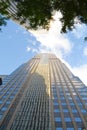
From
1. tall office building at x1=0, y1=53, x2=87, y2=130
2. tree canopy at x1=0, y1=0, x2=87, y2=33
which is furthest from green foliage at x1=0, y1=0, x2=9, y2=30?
tall office building at x1=0, y1=53, x2=87, y2=130

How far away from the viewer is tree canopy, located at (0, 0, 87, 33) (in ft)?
65.7

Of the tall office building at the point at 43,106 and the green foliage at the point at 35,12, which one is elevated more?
the tall office building at the point at 43,106

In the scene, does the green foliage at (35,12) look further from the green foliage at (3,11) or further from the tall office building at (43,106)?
the tall office building at (43,106)

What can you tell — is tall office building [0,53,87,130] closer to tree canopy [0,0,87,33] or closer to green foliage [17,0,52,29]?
green foliage [17,0,52,29]

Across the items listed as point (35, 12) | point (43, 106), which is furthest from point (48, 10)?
point (43, 106)

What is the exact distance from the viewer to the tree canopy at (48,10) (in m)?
20.0

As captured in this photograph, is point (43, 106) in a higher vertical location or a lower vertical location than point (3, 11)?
higher

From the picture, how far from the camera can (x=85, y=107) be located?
69688 mm

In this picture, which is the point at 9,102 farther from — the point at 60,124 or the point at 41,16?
the point at 41,16

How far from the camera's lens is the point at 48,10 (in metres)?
20.5

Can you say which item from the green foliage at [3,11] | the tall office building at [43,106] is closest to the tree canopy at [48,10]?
the green foliage at [3,11]

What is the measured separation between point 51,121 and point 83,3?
40849mm

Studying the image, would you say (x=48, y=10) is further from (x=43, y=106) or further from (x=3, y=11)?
(x=43, y=106)

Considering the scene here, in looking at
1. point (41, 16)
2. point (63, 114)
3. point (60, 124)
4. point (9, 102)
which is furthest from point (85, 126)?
point (41, 16)
